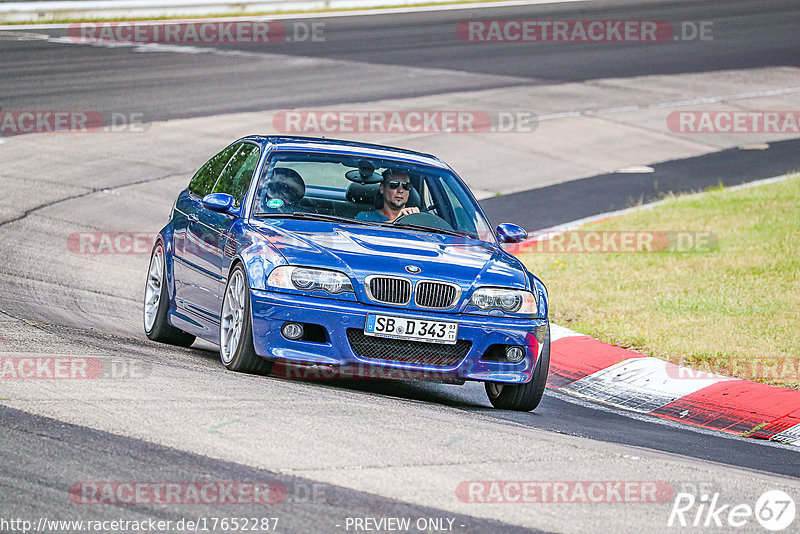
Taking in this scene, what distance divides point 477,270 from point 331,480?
2.63 m

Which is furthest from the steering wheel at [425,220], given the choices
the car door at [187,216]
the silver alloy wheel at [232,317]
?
the car door at [187,216]

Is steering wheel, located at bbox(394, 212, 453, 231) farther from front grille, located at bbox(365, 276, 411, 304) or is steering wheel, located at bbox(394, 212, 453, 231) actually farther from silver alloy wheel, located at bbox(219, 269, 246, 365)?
silver alloy wheel, located at bbox(219, 269, 246, 365)

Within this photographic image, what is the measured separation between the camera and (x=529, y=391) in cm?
789

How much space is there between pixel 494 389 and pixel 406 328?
1.15m

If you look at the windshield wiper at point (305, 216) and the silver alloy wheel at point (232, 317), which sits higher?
the windshield wiper at point (305, 216)

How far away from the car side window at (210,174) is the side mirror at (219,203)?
997 millimetres

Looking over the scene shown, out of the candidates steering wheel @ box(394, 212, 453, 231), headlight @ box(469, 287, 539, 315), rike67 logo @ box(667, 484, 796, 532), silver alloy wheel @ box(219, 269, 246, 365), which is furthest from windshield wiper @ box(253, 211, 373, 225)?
rike67 logo @ box(667, 484, 796, 532)

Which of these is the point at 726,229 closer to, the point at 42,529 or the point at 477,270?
the point at 477,270

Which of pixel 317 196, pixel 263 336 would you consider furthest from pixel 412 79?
pixel 263 336

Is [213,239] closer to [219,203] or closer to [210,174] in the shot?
[219,203]

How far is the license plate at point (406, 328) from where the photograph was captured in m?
7.27

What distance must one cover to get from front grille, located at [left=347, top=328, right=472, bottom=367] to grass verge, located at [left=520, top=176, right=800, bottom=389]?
2.83 m

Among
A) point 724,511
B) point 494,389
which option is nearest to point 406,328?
point 494,389

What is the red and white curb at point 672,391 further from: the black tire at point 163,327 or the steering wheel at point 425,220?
the black tire at point 163,327
